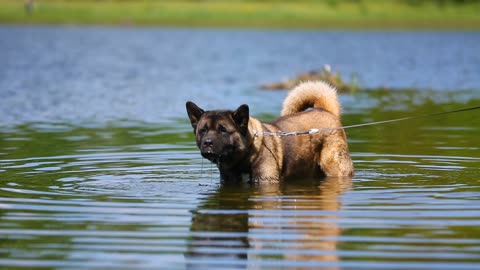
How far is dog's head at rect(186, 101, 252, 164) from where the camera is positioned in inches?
524

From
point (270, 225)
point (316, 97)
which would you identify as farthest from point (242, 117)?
point (316, 97)

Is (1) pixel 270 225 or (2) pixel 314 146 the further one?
(2) pixel 314 146

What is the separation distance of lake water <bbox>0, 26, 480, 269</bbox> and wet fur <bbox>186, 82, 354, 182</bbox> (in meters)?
0.26

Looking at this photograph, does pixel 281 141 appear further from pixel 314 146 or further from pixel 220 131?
pixel 220 131

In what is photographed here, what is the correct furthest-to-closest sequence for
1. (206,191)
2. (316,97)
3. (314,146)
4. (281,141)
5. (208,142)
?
(316,97), (314,146), (281,141), (206,191), (208,142)

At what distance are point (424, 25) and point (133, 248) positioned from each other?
8480 cm

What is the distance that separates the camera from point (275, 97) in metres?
33.5

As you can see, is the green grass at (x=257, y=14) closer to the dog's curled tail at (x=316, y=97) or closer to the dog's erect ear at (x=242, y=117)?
the dog's curled tail at (x=316, y=97)

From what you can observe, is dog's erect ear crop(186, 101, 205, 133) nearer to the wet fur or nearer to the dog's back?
the wet fur

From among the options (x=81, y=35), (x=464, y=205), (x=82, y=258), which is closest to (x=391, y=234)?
(x=464, y=205)

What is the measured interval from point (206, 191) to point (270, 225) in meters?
2.66

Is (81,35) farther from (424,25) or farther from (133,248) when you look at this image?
(133,248)

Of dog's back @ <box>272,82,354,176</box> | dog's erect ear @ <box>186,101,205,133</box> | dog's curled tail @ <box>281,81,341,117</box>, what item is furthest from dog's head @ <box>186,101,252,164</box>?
dog's curled tail @ <box>281,81,341,117</box>

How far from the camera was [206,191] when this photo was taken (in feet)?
46.0
